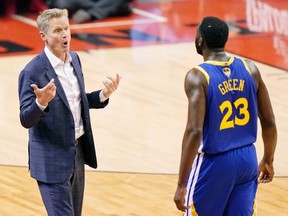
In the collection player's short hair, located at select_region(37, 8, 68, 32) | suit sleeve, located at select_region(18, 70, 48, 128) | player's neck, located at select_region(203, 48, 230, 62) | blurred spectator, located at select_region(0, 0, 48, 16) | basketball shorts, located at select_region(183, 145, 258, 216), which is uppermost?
player's short hair, located at select_region(37, 8, 68, 32)

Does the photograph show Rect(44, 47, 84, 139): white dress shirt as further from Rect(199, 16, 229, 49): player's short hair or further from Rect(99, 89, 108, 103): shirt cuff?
Rect(199, 16, 229, 49): player's short hair

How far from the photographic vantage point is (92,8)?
15172 millimetres

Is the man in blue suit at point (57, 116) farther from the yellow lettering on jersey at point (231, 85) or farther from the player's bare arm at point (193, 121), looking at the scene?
the yellow lettering on jersey at point (231, 85)

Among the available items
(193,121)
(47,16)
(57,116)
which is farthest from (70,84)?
(193,121)

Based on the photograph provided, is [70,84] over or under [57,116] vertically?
over

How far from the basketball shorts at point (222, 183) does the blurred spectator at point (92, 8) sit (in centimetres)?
970

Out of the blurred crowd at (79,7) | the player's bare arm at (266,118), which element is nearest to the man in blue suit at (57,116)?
the player's bare arm at (266,118)

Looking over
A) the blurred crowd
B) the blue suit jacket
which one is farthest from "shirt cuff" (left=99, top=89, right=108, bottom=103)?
the blurred crowd

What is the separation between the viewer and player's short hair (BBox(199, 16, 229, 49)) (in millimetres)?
5246

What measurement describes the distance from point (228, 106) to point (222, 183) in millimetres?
443

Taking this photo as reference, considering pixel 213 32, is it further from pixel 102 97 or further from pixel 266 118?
pixel 102 97

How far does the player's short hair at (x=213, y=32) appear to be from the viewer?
5.25 meters

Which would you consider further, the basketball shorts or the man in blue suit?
the man in blue suit

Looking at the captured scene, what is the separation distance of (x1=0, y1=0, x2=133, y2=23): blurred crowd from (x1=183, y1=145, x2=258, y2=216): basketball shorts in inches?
382
